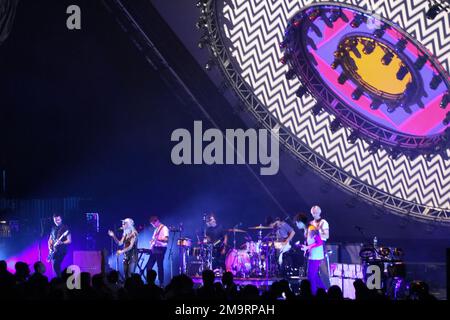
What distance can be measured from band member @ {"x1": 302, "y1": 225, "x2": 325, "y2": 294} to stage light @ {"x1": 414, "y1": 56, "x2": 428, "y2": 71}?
2.94m

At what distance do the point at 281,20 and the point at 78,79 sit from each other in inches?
147

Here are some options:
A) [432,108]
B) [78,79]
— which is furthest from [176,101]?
[432,108]

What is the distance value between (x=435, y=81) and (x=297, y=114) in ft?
9.30

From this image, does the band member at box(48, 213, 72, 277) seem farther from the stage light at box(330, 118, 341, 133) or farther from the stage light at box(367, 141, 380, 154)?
the stage light at box(367, 141, 380, 154)

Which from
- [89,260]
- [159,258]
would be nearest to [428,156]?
[159,258]

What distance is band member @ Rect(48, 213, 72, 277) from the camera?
520 inches

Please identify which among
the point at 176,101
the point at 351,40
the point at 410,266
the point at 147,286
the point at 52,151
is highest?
the point at 351,40

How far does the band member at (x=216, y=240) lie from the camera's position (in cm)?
1331

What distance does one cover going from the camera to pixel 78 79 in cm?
1269

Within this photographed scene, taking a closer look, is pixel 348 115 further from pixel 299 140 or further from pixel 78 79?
pixel 78 79

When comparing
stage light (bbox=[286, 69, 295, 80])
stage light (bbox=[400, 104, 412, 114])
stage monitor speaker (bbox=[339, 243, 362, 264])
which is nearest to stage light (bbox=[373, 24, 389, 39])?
stage light (bbox=[400, 104, 412, 114])

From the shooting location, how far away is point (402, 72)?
37.7 ft

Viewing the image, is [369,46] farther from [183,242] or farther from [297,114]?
[183,242]
